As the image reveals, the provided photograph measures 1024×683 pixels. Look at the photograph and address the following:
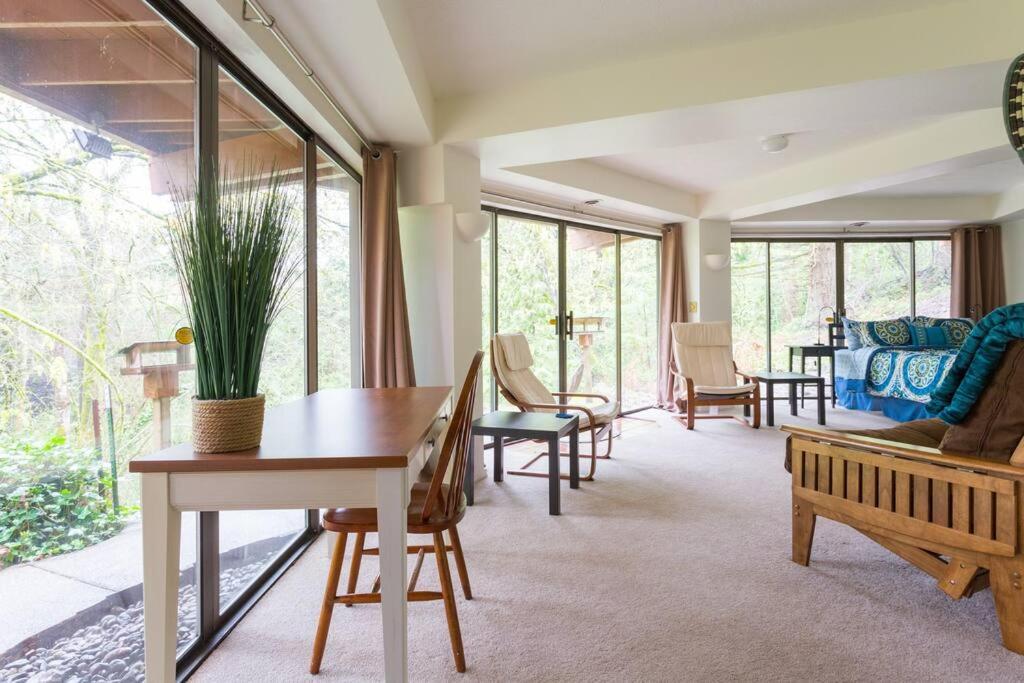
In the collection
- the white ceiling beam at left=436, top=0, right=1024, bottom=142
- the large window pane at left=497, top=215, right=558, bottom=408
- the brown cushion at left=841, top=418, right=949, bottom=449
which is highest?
the white ceiling beam at left=436, top=0, right=1024, bottom=142

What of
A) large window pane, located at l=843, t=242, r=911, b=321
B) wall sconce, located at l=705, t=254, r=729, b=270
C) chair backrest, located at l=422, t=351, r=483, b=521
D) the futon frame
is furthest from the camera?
large window pane, located at l=843, t=242, r=911, b=321

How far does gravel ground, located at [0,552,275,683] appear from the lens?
113 cm

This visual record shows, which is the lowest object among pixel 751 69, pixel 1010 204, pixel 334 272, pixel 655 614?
pixel 655 614

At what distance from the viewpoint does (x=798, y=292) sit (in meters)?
6.82

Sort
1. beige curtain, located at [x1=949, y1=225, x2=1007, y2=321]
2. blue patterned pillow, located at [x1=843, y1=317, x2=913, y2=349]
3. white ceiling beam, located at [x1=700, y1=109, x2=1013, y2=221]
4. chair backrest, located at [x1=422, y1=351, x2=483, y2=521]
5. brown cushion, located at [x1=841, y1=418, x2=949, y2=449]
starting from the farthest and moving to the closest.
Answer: beige curtain, located at [x1=949, y1=225, x2=1007, y2=321] → blue patterned pillow, located at [x1=843, y1=317, x2=913, y2=349] → white ceiling beam, located at [x1=700, y1=109, x2=1013, y2=221] → brown cushion, located at [x1=841, y1=418, x2=949, y2=449] → chair backrest, located at [x1=422, y1=351, x2=483, y2=521]

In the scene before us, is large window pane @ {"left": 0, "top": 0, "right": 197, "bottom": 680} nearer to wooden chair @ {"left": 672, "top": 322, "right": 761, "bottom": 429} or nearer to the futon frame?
the futon frame

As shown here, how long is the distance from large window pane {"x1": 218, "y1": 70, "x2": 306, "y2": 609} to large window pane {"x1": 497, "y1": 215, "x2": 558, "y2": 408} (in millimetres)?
2305

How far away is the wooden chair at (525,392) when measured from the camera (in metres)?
3.53

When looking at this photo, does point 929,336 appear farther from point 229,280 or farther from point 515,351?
point 229,280

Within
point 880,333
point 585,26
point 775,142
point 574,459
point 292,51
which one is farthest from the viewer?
point 880,333

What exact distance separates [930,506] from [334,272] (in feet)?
9.27

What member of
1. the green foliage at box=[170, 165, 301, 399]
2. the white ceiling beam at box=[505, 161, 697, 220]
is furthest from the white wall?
the green foliage at box=[170, 165, 301, 399]

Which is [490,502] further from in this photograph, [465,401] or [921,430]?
[921,430]

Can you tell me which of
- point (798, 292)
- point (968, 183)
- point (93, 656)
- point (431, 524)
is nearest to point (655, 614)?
point (431, 524)
